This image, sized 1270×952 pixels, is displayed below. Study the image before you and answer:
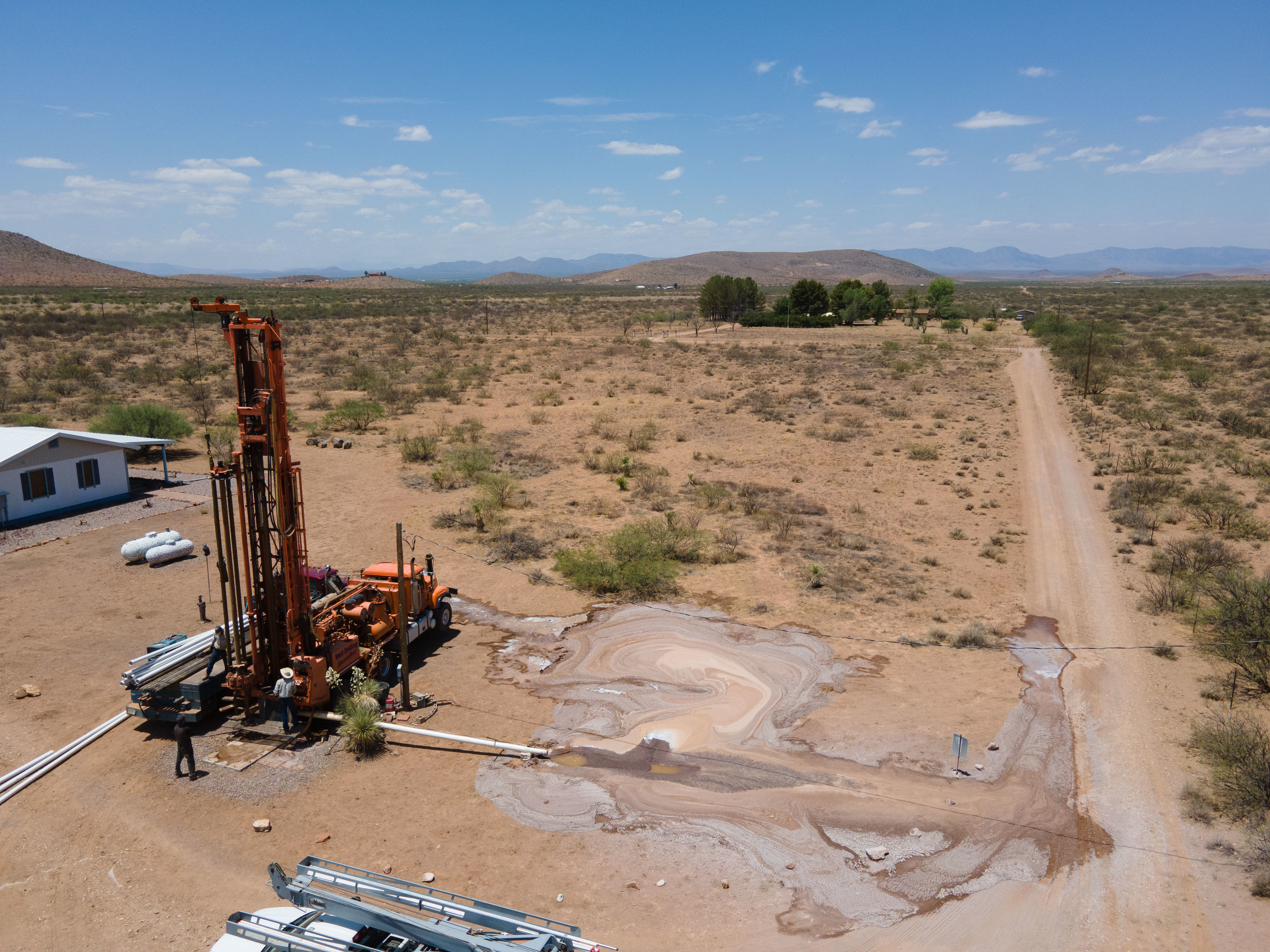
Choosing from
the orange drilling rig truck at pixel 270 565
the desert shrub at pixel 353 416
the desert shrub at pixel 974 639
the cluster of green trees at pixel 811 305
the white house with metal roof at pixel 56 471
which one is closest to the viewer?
the orange drilling rig truck at pixel 270 565

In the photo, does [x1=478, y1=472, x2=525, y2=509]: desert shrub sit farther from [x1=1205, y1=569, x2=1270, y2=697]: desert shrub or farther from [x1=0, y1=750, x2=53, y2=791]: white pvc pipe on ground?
[x1=1205, y1=569, x2=1270, y2=697]: desert shrub

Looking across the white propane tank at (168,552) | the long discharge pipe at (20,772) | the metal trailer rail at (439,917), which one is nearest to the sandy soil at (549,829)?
the long discharge pipe at (20,772)

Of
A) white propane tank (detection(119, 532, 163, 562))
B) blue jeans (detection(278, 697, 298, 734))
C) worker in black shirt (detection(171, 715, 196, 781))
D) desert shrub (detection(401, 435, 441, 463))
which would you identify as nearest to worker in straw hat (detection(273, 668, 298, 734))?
blue jeans (detection(278, 697, 298, 734))

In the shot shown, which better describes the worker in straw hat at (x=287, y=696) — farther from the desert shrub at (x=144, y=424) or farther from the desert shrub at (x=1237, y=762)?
the desert shrub at (x=144, y=424)

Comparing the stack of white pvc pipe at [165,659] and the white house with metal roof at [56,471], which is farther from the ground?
the white house with metal roof at [56,471]

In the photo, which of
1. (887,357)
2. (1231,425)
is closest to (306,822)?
(1231,425)

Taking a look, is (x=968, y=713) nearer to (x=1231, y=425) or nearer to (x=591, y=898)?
(x=591, y=898)

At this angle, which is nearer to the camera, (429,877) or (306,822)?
(429,877)
